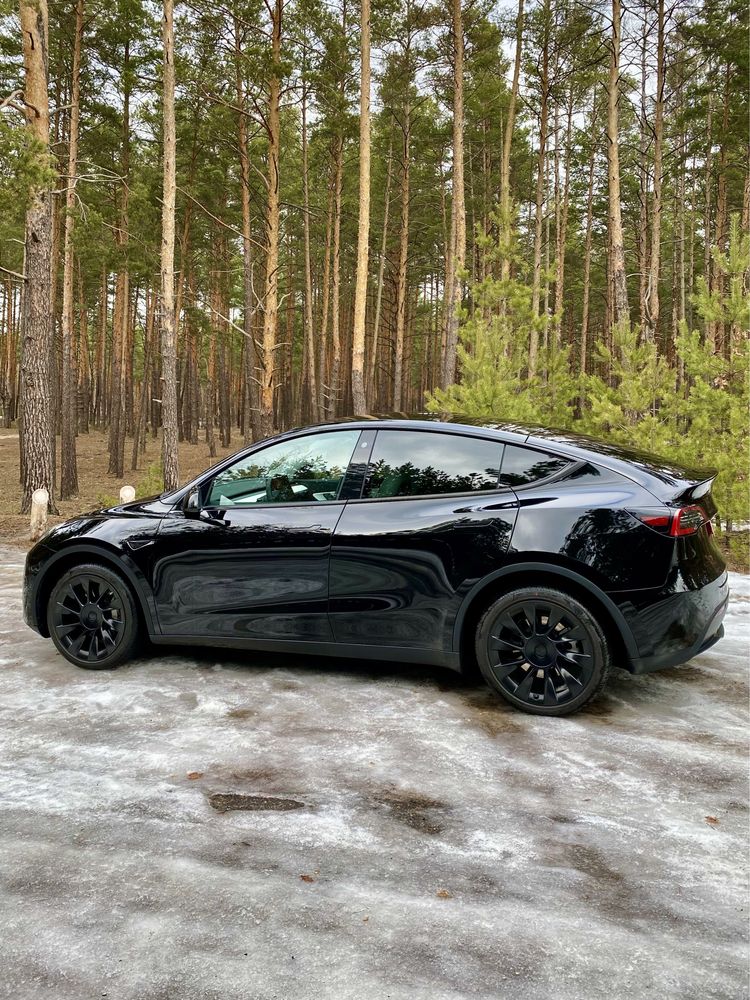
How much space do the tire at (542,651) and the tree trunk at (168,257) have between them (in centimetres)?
1059

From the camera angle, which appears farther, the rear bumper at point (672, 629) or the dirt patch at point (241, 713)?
the dirt patch at point (241, 713)

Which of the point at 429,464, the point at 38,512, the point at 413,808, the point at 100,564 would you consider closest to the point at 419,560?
the point at 429,464

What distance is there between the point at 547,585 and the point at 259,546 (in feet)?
5.78

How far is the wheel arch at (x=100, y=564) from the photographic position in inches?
180

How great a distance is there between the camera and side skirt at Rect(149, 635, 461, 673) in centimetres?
408

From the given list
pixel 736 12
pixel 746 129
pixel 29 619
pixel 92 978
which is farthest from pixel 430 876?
pixel 746 129

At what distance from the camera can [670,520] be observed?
367cm

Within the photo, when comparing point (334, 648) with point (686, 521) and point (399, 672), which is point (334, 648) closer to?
point (399, 672)

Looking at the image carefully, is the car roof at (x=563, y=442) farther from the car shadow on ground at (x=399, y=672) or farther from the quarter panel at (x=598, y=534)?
the car shadow on ground at (x=399, y=672)

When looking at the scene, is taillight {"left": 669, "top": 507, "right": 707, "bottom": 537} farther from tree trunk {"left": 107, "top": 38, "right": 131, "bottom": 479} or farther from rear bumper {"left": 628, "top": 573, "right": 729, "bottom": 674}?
tree trunk {"left": 107, "top": 38, "right": 131, "bottom": 479}

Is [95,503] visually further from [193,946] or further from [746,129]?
[746,129]

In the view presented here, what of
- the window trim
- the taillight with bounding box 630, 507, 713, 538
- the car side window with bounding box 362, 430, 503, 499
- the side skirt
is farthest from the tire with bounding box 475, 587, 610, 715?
the window trim

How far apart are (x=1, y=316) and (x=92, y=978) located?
48178 millimetres

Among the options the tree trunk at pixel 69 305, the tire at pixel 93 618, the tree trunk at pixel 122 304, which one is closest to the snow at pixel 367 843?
the tire at pixel 93 618
